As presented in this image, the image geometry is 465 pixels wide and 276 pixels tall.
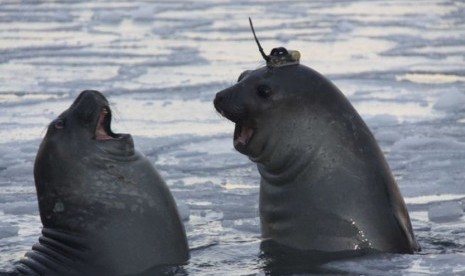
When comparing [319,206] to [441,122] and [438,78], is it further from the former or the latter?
[438,78]

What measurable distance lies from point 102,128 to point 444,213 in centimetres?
248

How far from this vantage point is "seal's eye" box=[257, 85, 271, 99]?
719 centimetres

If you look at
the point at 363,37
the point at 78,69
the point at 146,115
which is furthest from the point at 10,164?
the point at 363,37

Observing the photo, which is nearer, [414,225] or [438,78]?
[414,225]

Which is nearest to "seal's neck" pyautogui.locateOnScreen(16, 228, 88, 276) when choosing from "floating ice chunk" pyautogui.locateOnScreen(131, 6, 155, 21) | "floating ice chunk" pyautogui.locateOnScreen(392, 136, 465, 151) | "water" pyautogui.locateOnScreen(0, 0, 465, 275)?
"water" pyautogui.locateOnScreen(0, 0, 465, 275)

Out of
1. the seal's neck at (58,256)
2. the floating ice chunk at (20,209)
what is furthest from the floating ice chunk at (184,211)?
the seal's neck at (58,256)

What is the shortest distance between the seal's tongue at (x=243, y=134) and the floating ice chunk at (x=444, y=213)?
1622mm

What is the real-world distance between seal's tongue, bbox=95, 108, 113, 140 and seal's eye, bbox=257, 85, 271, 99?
81 cm

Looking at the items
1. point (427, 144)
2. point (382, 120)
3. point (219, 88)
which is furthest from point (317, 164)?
point (219, 88)

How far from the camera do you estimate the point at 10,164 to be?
10.2 metres

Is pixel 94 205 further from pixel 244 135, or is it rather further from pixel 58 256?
pixel 244 135

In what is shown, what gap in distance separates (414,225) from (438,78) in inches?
263

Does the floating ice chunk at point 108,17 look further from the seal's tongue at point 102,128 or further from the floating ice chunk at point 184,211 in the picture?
the seal's tongue at point 102,128

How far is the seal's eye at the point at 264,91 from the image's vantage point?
23.6 feet
